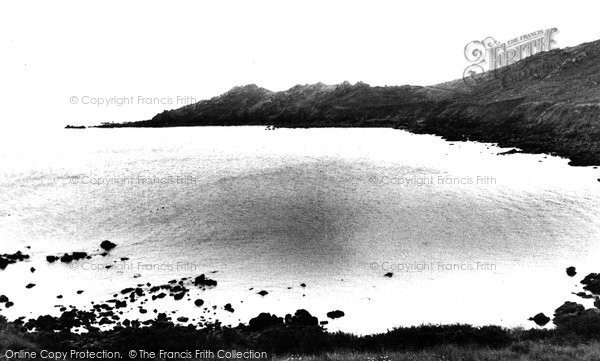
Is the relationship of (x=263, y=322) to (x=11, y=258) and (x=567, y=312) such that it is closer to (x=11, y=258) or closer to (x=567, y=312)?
(x=567, y=312)

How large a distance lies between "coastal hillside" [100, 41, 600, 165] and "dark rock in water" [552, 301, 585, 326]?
45699 millimetres

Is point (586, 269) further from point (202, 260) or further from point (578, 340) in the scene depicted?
point (202, 260)

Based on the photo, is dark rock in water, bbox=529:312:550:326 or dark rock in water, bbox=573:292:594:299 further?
dark rock in water, bbox=573:292:594:299

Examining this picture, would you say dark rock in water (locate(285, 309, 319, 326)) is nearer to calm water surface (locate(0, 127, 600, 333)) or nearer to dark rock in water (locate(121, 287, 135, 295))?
calm water surface (locate(0, 127, 600, 333))

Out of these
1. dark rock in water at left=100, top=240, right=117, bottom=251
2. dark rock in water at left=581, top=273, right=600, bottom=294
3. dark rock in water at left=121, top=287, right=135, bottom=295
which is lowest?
dark rock in water at left=121, top=287, right=135, bottom=295

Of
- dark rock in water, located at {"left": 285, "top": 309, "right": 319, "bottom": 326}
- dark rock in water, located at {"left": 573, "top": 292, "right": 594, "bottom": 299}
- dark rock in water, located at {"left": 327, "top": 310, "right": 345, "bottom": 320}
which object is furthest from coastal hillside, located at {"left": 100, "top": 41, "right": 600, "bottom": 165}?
dark rock in water, located at {"left": 285, "top": 309, "right": 319, "bottom": 326}

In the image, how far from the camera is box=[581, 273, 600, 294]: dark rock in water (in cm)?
2461

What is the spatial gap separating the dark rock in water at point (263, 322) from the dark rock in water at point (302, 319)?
56cm

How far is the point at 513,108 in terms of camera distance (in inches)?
4146

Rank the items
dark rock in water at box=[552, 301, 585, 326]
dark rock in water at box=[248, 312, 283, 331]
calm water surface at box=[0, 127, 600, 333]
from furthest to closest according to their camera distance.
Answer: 1. calm water surface at box=[0, 127, 600, 333]
2. dark rock in water at box=[248, 312, 283, 331]
3. dark rock in water at box=[552, 301, 585, 326]

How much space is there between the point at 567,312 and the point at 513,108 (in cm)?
9607

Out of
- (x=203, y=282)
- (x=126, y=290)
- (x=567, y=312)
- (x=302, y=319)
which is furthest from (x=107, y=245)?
(x=567, y=312)

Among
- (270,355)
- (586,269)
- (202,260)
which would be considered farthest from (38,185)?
(586,269)

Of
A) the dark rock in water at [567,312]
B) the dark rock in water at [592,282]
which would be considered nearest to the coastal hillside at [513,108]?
the dark rock in water at [592,282]
